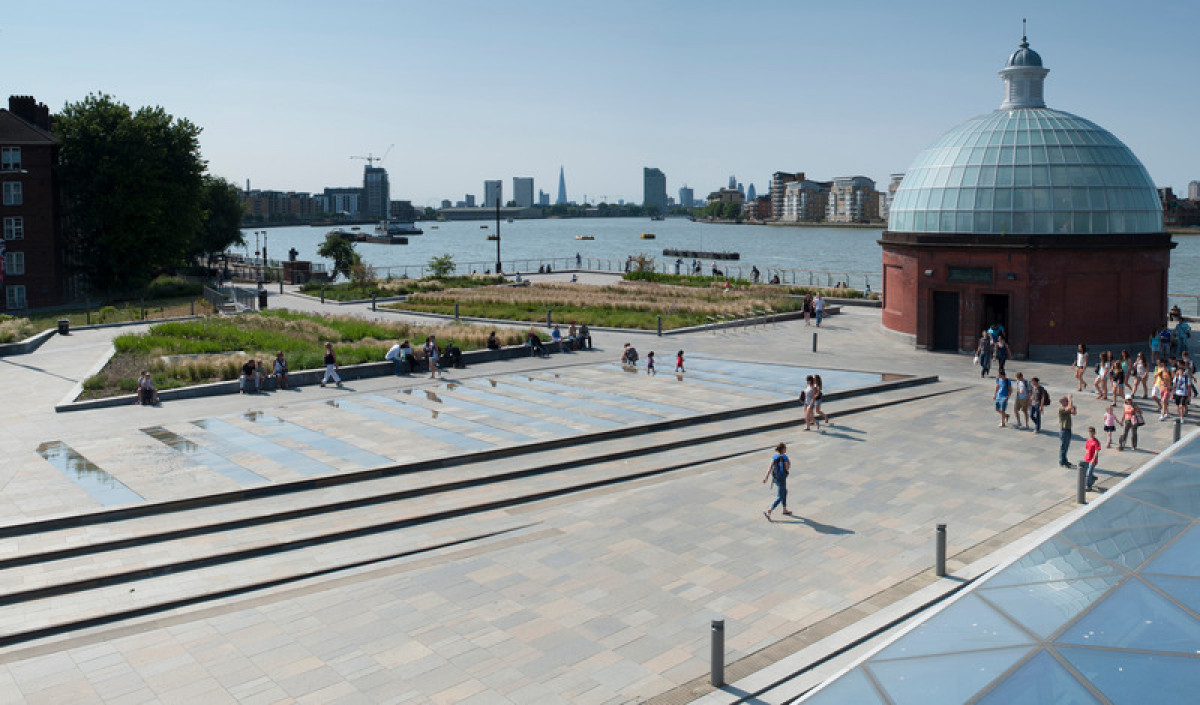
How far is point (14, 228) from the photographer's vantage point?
5459 cm

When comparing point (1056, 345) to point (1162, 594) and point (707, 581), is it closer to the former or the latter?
point (707, 581)

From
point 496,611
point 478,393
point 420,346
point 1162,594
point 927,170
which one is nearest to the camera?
point 1162,594

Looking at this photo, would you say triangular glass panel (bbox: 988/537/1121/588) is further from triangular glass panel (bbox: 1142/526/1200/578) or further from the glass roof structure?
triangular glass panel (bbox: 1142/526/1200/578)

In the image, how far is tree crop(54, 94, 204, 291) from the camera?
56.9 meters

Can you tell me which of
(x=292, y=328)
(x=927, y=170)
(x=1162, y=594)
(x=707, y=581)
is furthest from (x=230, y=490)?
(x=927, y=170)

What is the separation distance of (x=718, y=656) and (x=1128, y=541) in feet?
14.3

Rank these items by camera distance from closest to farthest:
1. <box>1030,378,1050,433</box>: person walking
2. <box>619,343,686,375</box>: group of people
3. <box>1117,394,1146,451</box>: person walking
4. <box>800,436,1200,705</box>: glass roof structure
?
1. <box>800,436,1200,705</box>: glass roof structure
2. <box>1117,394,1146,451</box>: person walking
3. <box>1030,378,1050,433</box>: person walking
4. <box>619,343,686,375</box>: group of people

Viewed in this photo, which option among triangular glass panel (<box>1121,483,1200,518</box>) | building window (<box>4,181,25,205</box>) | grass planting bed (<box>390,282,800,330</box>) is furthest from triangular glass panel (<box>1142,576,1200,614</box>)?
building window (<box>4,181,25,205</box>)

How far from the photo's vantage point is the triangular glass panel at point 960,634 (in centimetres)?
705

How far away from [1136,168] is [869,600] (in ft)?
99.5

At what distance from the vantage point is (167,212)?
59781 mm

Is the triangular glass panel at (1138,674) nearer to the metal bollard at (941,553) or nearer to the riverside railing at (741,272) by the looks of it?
the metal bollard at (941,553)

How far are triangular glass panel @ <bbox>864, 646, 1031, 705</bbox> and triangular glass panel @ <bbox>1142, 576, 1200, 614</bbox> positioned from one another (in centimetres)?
145

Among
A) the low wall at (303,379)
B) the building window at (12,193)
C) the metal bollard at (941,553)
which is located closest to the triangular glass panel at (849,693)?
the metal bollard at (941,553)
